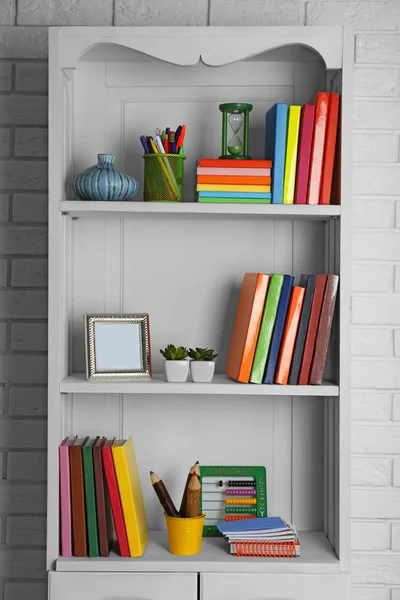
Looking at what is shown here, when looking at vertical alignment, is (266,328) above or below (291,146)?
below

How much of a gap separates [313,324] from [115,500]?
640 millimetres

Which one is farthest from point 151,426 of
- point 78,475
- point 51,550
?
point 51,550

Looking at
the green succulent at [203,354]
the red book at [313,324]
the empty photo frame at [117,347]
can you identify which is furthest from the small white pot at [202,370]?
the red book at [313,324]

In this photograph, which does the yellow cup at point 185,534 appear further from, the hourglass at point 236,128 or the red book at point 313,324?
the hourglass at point 236,128

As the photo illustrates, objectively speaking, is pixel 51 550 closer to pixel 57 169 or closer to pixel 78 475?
pixel 78 475

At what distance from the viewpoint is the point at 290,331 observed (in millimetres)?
1777

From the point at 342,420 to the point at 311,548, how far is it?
356 mm

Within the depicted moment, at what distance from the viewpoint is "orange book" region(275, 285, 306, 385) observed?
1.78 meters

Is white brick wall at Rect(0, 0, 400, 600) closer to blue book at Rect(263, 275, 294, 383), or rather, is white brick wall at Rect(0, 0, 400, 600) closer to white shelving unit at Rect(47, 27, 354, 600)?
white shelving unit at Rect(47, 27, 354, 600)

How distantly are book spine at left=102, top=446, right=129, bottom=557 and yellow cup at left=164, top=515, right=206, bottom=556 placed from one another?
11 cm

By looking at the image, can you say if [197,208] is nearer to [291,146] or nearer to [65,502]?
[291,146]

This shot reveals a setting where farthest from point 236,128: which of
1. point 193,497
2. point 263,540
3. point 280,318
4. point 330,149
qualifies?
point 263,540

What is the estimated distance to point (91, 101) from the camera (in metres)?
2.00

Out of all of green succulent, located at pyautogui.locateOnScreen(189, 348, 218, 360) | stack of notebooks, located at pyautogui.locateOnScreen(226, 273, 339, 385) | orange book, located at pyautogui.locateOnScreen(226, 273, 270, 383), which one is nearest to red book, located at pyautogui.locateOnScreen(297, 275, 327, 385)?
stack of notebooks, located at pyautogui.locateOnScreen(226, 273, 339, 385)
